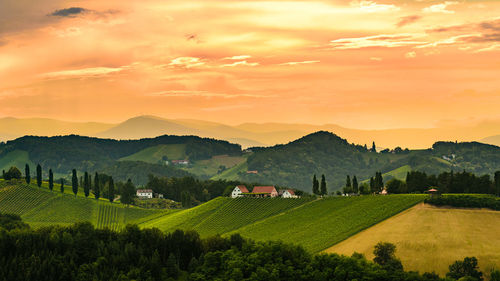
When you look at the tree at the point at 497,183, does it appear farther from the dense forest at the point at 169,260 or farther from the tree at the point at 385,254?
the dense forest at the point at 169,260

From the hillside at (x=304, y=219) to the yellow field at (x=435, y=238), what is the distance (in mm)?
6446

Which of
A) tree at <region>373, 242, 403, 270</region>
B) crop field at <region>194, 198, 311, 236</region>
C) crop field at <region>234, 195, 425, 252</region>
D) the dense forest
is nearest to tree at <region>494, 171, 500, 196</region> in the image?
crop field at <region>234, 195, 425, 252</region>

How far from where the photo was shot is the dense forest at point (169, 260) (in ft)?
373

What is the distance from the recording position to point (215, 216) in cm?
19525

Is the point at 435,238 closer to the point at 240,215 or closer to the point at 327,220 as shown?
the point at 327,220

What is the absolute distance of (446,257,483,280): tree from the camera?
107375mm

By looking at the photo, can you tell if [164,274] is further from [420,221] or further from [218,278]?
[420,221]

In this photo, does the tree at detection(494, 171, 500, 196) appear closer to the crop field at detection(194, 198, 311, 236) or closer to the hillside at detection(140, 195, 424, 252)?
the hillside at detection(140, 195, 424, 252)

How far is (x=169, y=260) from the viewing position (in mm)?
127062

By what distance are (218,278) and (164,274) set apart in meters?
13.0

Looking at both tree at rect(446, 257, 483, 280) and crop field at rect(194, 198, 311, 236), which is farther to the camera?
crop field at rect(194, 198, 311, 236)

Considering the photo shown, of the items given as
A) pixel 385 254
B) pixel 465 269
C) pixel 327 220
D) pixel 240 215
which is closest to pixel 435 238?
pixel 385 254

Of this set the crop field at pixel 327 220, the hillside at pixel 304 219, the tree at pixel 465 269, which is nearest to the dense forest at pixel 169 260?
the tree at pixel 465 269

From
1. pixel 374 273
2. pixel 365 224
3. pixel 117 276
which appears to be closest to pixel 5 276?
pixel 117 276
